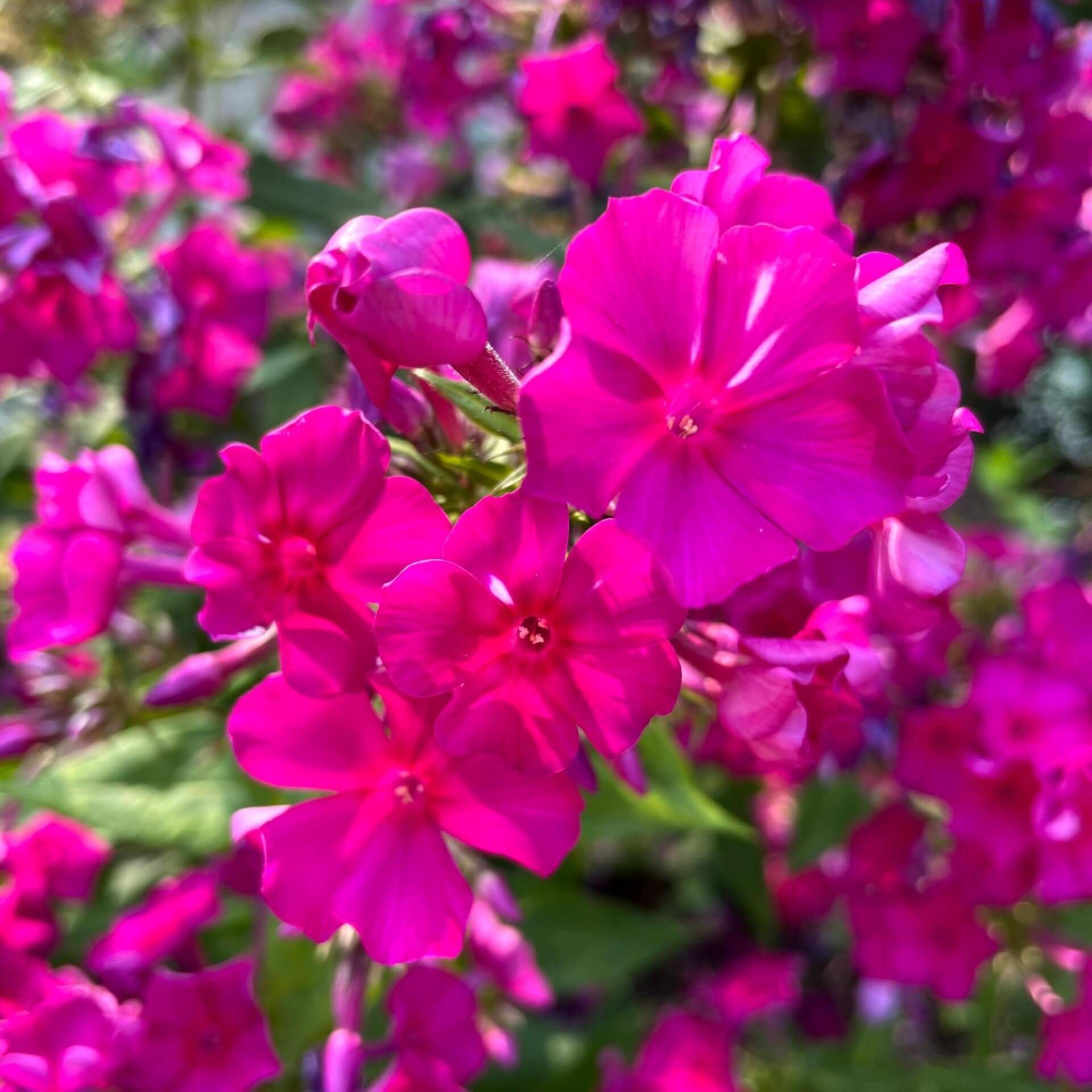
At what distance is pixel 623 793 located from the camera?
3.14 feet

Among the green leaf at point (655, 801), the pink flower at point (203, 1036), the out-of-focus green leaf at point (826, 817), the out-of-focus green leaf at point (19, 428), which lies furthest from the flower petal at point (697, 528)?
the out-of-focus green leaf at point (19, 428)

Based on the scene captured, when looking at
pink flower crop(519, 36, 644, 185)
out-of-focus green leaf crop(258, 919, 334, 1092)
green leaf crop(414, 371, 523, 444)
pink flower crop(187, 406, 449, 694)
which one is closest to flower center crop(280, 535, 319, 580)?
pink flower crop(187, 406, 449, 694)

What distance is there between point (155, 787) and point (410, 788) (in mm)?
464

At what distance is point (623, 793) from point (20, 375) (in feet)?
2.20

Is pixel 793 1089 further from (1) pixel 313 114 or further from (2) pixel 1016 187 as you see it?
(1) pixel 313 114

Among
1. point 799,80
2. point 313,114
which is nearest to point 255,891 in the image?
point 799,80

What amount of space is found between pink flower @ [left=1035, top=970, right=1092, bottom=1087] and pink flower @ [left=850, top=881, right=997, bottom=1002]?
0.32ft

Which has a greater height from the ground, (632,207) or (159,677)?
(632,207)

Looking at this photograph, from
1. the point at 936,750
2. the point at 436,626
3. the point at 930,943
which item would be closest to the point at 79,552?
the point at 436,626

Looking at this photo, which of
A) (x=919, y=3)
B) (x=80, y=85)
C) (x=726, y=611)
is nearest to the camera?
(x=726, y=611)

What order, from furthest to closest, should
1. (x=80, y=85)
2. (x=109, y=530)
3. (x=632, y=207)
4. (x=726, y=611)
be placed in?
1. (x=80, y=85)
2. (x=109, y=530)
3. (x=726, y=611)
4. (x=632, y=207)

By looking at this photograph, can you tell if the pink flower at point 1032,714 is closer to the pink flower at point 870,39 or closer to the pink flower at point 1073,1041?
the pink flower at point 1073,1041

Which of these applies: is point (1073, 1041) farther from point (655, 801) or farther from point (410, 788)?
point (410, 788)

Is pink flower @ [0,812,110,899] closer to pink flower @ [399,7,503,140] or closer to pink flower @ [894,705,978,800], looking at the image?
pink flower @ [894,705,978,800]
